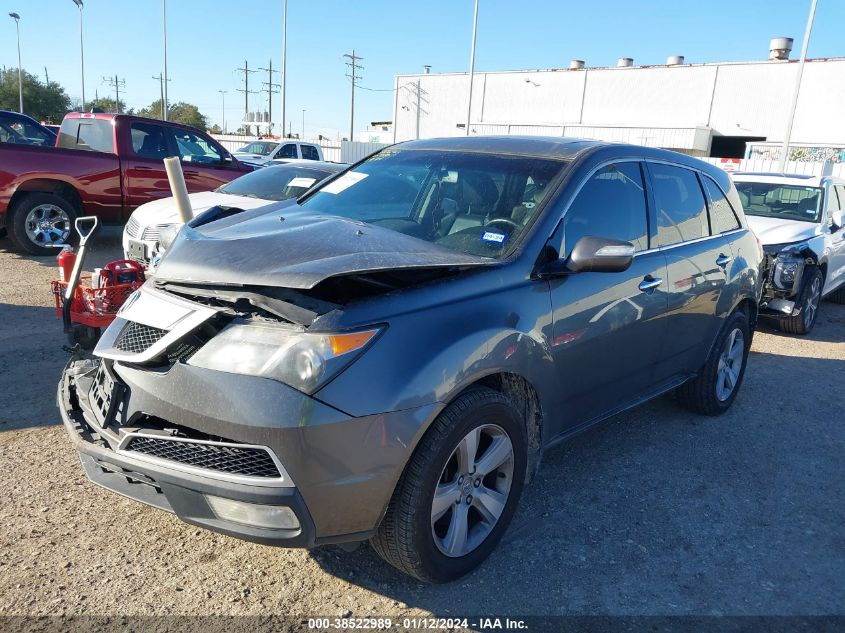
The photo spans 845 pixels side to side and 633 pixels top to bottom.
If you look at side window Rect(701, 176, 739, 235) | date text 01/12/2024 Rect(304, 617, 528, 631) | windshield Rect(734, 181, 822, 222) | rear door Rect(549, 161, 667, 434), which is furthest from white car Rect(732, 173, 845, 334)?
date text 01/12/2024 Rect(304, 617, 528, 631)

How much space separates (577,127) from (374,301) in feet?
155

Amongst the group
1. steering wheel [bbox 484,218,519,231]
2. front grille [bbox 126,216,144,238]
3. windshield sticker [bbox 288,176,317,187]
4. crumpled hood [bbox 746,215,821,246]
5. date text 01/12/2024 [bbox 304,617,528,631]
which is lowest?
date text 01/12/2024 [bbox 304,617,528,631]

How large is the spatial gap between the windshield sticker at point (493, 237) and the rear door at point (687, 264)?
1238 millimetres

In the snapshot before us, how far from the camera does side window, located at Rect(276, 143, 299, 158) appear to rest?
2022cm

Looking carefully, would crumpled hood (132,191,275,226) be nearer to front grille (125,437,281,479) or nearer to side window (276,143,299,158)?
front grille (125,437,281,479)

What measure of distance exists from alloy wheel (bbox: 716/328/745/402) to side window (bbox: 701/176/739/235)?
0.76m

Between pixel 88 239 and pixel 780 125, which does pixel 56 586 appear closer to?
pixel 88 239

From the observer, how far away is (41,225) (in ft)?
29.3

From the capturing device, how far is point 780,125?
41.4 m

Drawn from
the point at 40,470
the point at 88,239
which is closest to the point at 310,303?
the point at 40,470

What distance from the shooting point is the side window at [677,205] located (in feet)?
13.0

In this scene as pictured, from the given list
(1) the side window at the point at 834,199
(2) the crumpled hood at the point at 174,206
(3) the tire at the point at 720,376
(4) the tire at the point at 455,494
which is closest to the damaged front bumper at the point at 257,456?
(4) the tire at the point at 455,494

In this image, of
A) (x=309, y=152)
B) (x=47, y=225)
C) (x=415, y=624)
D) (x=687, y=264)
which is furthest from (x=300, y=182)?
(x=309, y=152)

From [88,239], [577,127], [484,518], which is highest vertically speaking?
[577,127]
